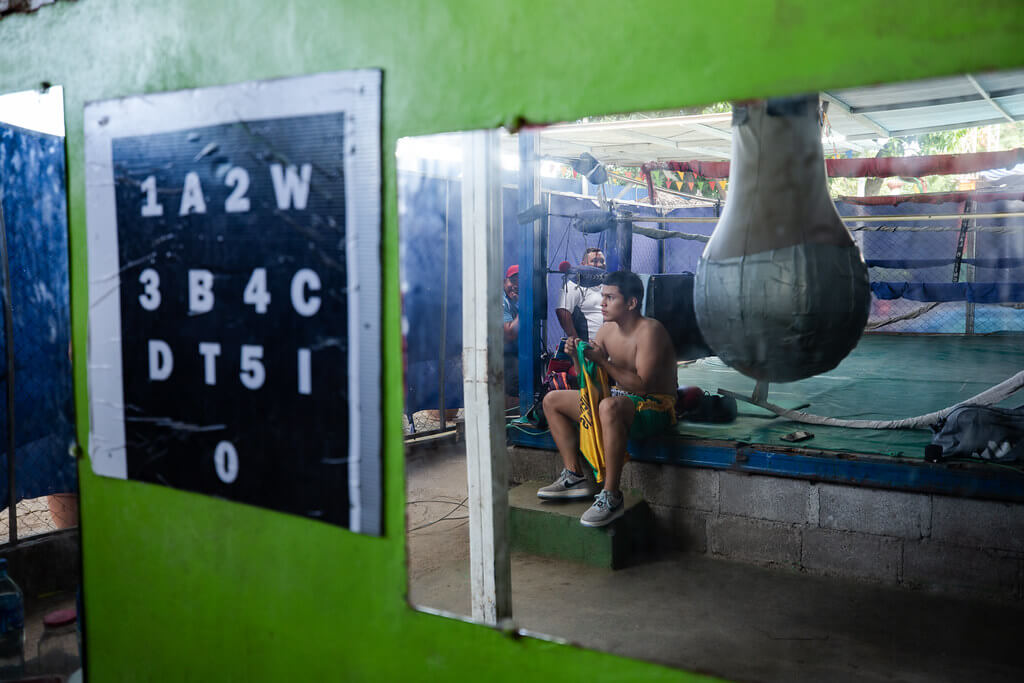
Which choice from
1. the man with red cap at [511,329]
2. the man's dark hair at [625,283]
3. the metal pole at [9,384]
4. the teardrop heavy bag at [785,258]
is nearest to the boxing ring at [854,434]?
the man's dark hair at [625,283]

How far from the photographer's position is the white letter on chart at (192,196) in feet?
6.61

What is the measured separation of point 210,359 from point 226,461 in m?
0.27

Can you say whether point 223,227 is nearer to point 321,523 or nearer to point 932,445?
point 321,523

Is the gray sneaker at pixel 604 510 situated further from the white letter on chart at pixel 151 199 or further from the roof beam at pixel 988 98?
the white letter on chart at pixel 151 199

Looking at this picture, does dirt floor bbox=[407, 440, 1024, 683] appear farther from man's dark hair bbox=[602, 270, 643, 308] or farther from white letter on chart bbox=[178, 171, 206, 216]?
white letter on chart bbox=[178, 171, 206, 216]

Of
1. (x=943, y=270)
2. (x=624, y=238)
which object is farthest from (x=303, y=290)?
(x=943, y=270)

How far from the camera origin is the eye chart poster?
178cm

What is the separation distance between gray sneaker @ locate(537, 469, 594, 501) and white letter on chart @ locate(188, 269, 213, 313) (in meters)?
2.81

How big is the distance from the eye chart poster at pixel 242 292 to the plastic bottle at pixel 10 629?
41.8 inches

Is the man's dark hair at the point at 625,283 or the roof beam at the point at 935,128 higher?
the roof beam at the point at 935,128

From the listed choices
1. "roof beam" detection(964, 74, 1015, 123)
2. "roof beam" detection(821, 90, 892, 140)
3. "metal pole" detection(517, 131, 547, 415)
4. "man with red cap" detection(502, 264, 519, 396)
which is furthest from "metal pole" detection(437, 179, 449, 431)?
"roof beam" detection(964, 74, 1015, 123)

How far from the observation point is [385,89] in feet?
5.62

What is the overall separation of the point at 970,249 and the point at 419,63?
6691mm

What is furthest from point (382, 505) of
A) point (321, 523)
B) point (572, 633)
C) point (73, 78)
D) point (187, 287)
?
point (572, 633)
